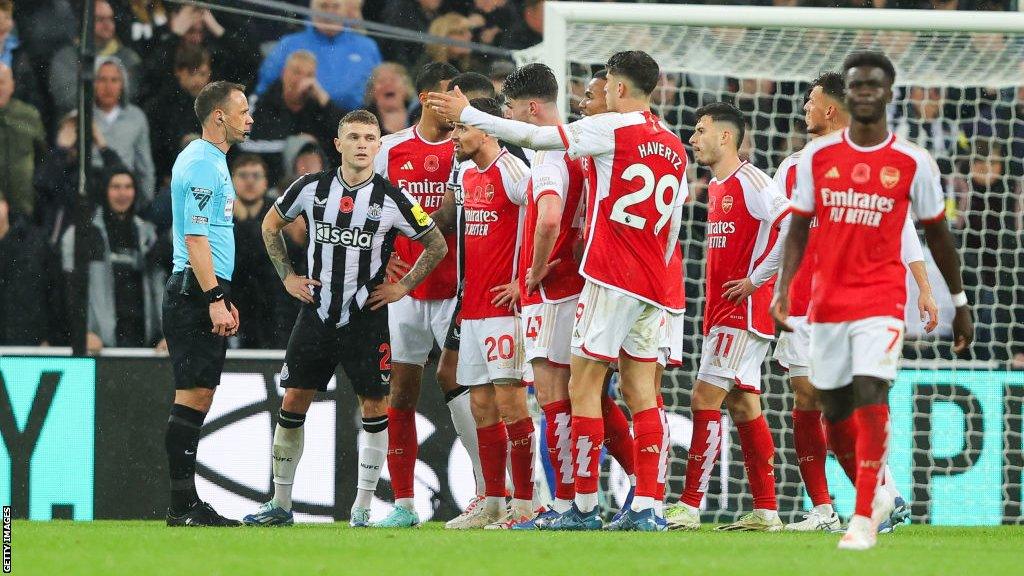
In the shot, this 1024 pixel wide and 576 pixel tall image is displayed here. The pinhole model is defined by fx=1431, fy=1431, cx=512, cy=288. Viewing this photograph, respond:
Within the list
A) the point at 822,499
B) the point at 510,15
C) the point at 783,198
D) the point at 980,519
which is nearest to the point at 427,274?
the point at 783,198

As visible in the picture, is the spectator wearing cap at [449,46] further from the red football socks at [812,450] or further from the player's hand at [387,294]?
the red football socks at [812,450]

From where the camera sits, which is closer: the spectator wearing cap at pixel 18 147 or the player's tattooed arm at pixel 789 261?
the player's tattooed arm at pixel 789 261

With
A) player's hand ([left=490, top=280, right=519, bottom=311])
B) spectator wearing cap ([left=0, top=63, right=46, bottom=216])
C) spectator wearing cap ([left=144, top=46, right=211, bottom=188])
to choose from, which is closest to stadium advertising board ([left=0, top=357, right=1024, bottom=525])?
player's hand ([left=490, top=280, right=519, bottom=311])

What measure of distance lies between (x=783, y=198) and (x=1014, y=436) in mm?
2810

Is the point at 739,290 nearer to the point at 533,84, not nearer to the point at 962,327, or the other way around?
the point at 533,84

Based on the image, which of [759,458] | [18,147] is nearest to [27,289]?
[18,147]

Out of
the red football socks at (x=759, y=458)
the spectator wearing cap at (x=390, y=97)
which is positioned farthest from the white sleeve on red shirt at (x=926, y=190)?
the spectator wearing cap at (x=390, y=97)

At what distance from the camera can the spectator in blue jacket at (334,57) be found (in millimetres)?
11094

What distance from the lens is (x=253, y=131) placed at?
35.8 ft

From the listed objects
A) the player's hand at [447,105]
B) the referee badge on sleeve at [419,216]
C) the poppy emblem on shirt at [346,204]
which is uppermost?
the player's hand at [447,105]

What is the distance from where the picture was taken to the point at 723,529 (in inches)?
295

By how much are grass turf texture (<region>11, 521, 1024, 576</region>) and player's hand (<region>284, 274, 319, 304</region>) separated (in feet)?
3.86

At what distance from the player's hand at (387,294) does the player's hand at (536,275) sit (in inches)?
28.0

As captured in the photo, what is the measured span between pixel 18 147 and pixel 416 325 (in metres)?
4.52
